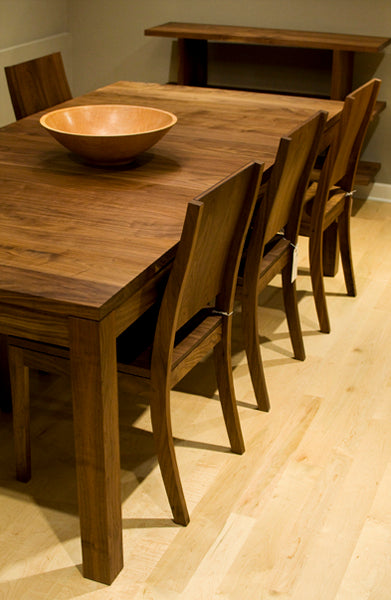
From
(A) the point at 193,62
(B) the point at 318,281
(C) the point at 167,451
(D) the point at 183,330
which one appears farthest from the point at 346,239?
(A) the point at 193,62

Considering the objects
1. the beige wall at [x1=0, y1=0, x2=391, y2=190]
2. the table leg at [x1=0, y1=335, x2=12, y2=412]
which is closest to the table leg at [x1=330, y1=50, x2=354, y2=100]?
the beige wall at [x1=0, y1=0, x2=391, y2=190]

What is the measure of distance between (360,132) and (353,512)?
1.56 m

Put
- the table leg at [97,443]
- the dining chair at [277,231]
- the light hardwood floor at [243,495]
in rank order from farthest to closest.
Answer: the dining chair at [277,231] < the light hardwood floor at [243,495] < the table leg at [97,443]

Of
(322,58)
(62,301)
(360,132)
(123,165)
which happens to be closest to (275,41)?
(322,58)

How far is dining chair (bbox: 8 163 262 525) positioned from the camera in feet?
5.57

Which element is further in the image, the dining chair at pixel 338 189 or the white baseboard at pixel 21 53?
the white baseboard at pixel 21 53

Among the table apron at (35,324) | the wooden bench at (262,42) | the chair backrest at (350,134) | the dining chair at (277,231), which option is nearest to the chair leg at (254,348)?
the dining chair at (277,231)

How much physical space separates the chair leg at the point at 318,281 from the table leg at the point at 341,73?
1564 millimetres

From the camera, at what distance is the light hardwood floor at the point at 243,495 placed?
70.2 inches

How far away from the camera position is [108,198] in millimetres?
2066

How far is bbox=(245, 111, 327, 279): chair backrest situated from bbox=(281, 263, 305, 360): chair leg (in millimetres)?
214

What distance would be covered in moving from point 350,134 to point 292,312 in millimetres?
714

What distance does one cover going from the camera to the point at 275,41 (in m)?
4.06

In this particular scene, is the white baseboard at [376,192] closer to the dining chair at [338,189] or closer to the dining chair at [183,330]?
the dining chair at [338,189]
